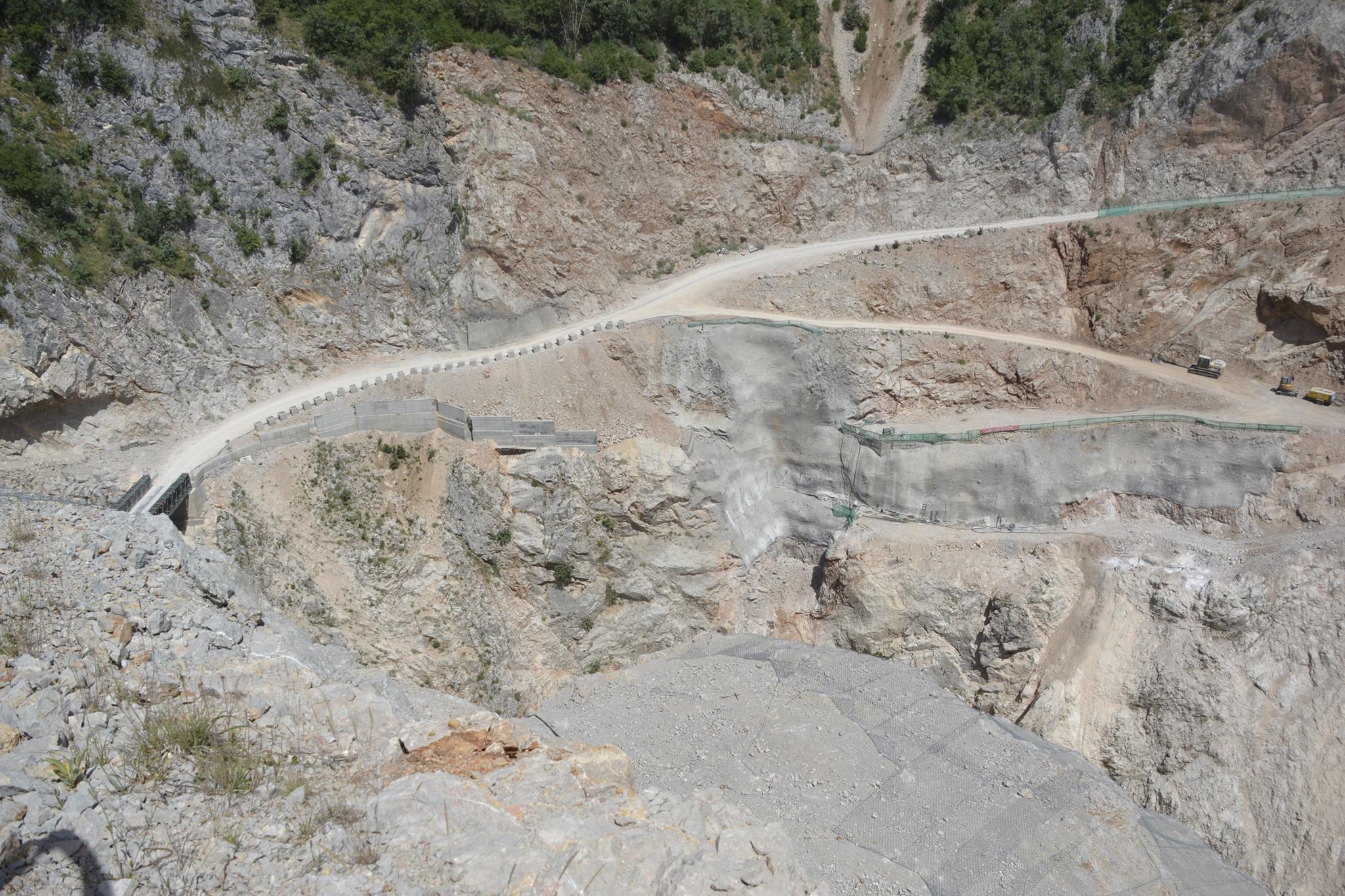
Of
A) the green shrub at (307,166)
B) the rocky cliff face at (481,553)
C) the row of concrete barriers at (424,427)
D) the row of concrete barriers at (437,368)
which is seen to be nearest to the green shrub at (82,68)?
the green shrub at (307,166)

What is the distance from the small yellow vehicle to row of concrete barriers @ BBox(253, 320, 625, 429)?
30963 millimetres

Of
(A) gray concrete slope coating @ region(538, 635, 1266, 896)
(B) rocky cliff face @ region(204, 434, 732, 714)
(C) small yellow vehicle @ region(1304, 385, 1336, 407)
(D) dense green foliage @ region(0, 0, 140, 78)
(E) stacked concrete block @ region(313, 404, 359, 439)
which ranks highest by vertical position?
(D) dense green foliage @ region(0, 0, 140, 78)

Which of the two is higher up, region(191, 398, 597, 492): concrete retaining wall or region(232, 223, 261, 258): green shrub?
region(232, 223, 261, 258): green shrub

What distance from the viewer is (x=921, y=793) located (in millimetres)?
25219

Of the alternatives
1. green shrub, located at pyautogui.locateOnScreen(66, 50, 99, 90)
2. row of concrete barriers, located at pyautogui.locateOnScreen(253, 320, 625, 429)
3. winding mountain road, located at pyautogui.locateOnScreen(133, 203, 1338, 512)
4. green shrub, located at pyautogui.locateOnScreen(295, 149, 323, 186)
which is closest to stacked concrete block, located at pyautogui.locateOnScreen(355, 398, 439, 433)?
row of concrete barriers, located at pyautogui.locateOnScreen(253, 320, 625, 429)

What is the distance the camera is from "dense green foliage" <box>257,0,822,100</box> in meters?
35.7

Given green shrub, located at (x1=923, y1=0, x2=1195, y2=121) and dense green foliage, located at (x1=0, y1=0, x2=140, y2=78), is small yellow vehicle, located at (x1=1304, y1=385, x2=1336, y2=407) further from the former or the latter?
dense green foliage, located at (x1=0, y1=0, x2=140, y2=78)

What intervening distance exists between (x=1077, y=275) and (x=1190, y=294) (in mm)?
4981

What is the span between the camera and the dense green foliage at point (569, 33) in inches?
1406

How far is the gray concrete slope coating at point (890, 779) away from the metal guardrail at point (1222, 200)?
25828 mm

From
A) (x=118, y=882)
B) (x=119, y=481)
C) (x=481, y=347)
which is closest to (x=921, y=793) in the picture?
(x=118, y=882)

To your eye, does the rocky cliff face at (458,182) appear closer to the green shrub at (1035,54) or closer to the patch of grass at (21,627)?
the green shrub at (1035,54)

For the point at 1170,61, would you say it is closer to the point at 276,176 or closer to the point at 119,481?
the point at 276,176

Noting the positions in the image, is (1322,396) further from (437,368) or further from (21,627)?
(21,627)
